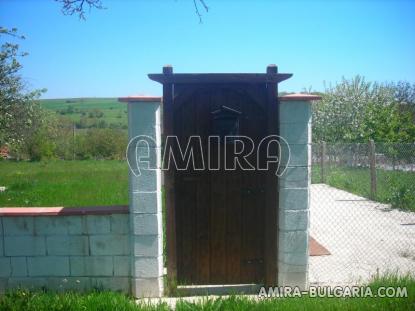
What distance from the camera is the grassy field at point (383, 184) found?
32.7ft

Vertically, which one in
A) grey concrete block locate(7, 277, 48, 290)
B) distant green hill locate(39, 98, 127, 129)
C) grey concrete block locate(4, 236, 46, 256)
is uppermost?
distant green hill locate(39, 98, 127, 129)

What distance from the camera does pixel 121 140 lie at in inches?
1166

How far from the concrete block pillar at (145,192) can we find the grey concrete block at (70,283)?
0.64 metres

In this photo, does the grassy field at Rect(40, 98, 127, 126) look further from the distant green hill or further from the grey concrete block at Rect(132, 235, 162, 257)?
the grey concrete block at Rect(132, 235, 162, 257)

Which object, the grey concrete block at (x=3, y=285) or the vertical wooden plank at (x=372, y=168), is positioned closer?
the grey concrete block at (x=3, y=285)

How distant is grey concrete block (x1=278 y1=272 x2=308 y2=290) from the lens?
4668mm

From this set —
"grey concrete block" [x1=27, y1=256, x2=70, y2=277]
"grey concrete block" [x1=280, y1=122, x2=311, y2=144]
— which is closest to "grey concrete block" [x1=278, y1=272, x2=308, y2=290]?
"grey concrete block" [x1=280, y1=122, x2=311, y2=144]

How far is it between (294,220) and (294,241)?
0.89ft

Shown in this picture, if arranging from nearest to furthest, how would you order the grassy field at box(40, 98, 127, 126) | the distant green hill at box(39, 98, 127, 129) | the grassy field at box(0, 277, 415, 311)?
the grassy field at box(0, 277, 415, 311)
the distant green hill at box(39, 98, 127, 129)
the grassy field at box(40, 98, 127, 126)

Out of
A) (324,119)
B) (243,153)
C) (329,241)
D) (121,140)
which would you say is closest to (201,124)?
(243,153)

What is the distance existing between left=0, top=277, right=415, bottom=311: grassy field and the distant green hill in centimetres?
4100

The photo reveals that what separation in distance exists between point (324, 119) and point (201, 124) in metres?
21.2

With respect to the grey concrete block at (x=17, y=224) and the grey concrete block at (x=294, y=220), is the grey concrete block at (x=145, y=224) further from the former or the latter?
the grey concrete block at (x=294, y=220)

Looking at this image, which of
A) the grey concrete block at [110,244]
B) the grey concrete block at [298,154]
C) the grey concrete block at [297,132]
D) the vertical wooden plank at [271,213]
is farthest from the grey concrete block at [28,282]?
the grey concrete block at [297,132]
